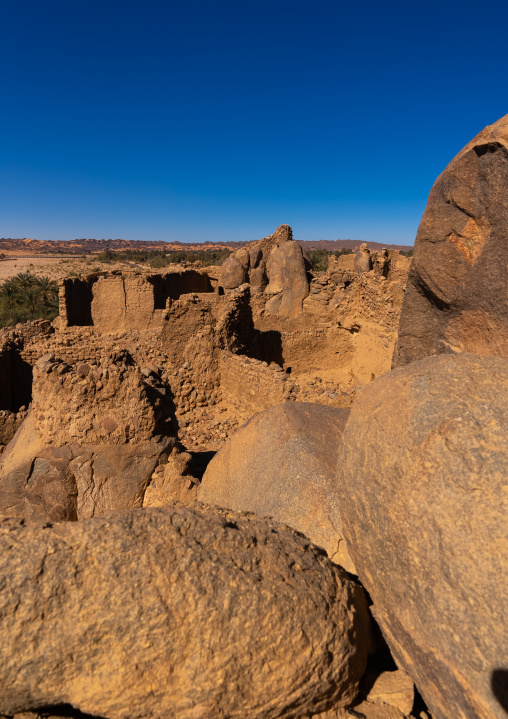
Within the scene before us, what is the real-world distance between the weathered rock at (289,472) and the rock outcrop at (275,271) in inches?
379

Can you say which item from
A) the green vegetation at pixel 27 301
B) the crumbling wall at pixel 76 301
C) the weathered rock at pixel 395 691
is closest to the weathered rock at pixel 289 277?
the crumbling wall at pixel 76 301

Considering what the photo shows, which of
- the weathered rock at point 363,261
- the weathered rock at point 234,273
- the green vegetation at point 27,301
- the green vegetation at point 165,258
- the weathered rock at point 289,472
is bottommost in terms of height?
the green vegetation at point 27,301

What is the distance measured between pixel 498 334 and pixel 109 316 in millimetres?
13704

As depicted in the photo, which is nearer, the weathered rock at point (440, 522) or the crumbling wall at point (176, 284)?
the weathered rock at point (440, 522)

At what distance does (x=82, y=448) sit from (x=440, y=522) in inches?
122

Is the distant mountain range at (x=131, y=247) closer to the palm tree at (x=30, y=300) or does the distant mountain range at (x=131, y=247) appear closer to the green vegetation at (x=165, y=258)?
the green vegetation at (x=165, y=258)

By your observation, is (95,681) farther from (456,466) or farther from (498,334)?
(498,334)

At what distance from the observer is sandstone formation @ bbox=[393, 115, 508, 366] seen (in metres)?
2.16

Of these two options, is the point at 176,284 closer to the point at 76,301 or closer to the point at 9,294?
the point at 76,301

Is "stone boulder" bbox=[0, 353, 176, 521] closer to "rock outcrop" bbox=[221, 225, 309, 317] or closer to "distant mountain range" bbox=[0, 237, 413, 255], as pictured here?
"rock outcrop" bbox=[221, 225, 309, 317]

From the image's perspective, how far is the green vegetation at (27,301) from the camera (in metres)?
20.0

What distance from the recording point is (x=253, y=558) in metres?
1.88

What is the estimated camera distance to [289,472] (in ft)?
10.1

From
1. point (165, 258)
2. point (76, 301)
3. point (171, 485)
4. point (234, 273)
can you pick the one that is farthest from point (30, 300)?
point (165, 258)
